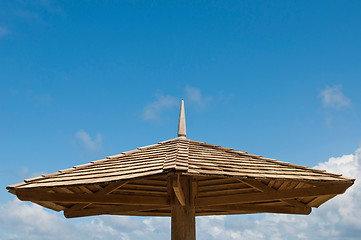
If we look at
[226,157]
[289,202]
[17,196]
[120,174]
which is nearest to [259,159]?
[226,157]

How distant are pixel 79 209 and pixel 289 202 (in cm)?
442

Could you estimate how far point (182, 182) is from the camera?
6473mm

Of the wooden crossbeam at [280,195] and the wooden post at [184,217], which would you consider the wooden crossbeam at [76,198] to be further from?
the wooden crossbeam at [280,195]

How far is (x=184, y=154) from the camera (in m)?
6.00

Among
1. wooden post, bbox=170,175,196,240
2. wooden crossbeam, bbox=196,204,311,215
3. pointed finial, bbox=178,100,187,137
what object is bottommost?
wooden post, bbox=170,175,196,240

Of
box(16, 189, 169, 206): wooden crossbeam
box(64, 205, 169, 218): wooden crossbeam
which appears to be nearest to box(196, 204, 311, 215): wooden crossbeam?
box(64, 205, 169, 218): wooden crossbeam

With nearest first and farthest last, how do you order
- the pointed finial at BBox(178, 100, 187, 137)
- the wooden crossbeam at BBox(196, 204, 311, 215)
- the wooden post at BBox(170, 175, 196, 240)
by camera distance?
the wooden post at BBox(170, 175, 196, 240) → the wooden crossbeam at BBox(196, 204, 311, 215) → the pointed finial at BBox(178, 100, 187, 137)

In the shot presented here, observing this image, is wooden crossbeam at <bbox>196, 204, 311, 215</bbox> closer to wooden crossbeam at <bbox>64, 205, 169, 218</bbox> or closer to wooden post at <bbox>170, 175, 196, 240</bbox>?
wooden post at <bbox>170, 175, 196, 240</bbox>

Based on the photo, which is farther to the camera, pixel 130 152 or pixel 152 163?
pixel 130 152

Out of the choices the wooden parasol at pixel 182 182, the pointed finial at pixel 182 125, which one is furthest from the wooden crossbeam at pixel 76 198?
the pointed finial at pixel 182 125

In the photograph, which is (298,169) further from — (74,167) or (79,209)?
(79,209)

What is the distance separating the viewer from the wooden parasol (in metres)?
5.34

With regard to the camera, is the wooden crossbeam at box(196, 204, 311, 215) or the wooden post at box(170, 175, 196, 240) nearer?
the wooden post at box(170, 175, 196, 240)

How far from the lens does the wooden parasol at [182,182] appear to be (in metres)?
5.34
